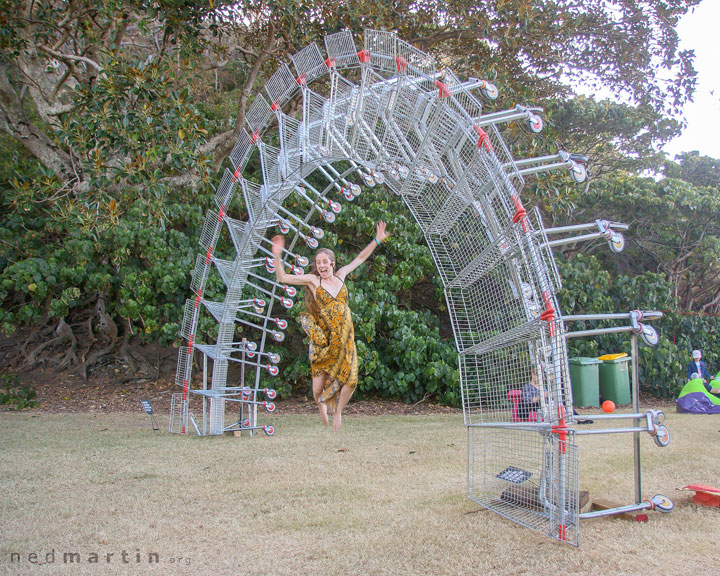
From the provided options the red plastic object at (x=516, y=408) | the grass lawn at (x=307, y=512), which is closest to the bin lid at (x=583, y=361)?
the grass lawn at (x=307, y=512)

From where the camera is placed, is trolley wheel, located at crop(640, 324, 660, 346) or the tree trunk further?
the tree trunk

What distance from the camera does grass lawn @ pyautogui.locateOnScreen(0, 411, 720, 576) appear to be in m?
3.00

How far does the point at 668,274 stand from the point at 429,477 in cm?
897

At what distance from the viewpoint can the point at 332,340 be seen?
383 cm

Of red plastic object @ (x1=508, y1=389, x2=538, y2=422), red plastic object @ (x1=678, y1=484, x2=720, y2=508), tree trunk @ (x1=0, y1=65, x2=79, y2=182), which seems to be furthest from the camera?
tree trunk @ (x1=0, y1=65, x2=79, y2=182)

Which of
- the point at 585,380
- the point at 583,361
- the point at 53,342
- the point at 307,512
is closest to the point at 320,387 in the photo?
the point at 307,512

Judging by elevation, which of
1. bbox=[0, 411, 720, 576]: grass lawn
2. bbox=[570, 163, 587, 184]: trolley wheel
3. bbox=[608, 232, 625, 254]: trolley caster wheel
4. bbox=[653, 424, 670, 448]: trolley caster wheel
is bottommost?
bbox=[0, 411, 720, 576]: grass lawn

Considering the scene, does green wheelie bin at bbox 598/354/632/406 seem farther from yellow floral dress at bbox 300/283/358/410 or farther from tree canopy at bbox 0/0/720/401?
yellow floral dress at bbox 300/283/358/410

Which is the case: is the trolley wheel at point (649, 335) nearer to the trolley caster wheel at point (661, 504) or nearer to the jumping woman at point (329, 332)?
the trolley caster wheel at point (661, 504)

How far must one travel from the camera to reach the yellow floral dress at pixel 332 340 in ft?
12.6

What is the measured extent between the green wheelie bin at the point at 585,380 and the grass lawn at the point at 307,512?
2950mm

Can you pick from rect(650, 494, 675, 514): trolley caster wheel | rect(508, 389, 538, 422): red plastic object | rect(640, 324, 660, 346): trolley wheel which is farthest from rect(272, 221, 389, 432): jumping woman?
rect(650, 494, 675, 514): trolley caster wheel

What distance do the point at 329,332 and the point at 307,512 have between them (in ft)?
3.82

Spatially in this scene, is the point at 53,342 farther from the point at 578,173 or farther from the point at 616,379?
the point at 578,173
